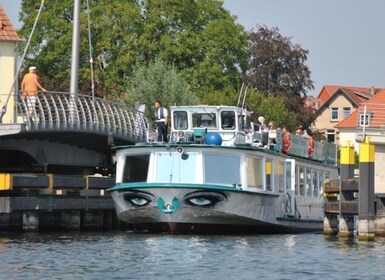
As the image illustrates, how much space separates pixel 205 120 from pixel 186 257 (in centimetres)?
1262

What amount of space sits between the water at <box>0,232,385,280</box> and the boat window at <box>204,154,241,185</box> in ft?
5.58

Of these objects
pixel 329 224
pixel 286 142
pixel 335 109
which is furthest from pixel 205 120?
pixel 335 109

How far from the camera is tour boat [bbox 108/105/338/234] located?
44219mm

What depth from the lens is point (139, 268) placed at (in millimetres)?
33469

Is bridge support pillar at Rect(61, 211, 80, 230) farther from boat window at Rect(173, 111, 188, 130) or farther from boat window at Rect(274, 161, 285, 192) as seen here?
boat window at Rect(274, 161, 285, 192)

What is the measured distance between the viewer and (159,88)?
76.4 m

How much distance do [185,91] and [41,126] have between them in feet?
93.9

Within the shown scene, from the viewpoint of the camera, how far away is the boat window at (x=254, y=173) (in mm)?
45250

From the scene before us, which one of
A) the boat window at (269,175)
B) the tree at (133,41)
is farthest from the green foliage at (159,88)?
the boat window at (269,175)

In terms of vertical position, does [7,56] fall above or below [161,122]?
above

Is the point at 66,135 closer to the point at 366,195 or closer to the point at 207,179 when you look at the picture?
the point at 207,179

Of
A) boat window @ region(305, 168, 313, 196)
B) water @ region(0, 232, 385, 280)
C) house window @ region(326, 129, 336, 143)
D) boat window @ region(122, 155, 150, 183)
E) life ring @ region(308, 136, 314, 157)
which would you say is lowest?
water @ region(0, 232, 385, 280)

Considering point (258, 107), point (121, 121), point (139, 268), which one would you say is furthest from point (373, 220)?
point (258, 107)

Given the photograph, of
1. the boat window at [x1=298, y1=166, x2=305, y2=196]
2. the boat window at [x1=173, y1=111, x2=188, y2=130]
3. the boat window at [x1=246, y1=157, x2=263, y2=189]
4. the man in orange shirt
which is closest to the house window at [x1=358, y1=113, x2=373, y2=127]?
the boat window at [x1=298, y1=166, x2=305, y2=196]
